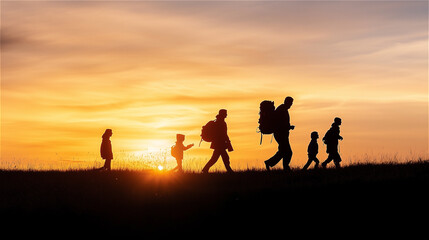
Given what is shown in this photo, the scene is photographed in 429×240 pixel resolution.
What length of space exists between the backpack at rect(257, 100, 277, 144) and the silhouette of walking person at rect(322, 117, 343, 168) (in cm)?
373

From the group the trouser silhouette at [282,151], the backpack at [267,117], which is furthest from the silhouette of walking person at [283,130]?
→ the backpack at [267,117]

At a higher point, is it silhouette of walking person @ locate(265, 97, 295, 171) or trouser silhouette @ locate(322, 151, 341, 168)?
silhouette of walking person @ locate(265, 97, 295, 171)

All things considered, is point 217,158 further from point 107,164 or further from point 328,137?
point 107,164

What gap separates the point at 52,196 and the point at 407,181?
9.16 m

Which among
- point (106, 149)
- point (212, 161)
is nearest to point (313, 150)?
point (212, 161)

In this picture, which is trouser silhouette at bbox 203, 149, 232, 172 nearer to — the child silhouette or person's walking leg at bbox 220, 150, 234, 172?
person's walking leg at bbox 220, 150, 234, 172

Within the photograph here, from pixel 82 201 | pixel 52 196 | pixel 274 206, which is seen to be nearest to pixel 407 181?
pixel 274 206

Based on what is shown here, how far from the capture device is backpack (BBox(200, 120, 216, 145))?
18172 mm

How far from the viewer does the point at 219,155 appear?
60.6ft

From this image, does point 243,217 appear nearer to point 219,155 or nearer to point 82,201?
point 82,201

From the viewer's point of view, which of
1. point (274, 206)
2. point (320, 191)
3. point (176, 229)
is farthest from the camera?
point (320, 191)

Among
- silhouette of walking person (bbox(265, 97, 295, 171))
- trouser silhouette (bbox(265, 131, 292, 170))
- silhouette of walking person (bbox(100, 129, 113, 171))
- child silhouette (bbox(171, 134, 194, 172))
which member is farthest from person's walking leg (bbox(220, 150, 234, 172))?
silhouette of walking person (bbox(100, 129, 113, 171))

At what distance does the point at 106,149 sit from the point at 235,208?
11.2 meters

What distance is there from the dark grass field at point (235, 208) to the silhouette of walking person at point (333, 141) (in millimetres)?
3825
